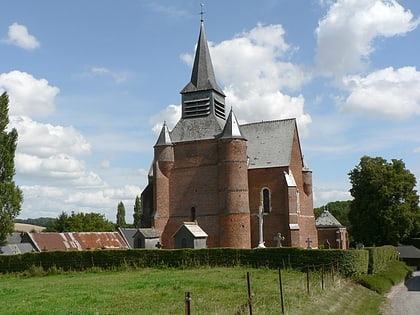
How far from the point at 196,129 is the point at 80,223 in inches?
1450

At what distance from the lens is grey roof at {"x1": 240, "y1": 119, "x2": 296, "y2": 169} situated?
4544cm

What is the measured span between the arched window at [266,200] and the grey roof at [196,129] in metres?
6.58

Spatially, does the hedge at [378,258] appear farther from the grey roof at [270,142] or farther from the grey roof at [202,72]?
the grey roof at [202,72]

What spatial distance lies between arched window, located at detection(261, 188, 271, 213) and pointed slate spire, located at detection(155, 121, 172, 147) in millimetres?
9443

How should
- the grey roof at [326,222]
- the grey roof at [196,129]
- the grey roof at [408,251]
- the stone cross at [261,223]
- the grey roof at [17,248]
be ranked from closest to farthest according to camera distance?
the stone cross at [261,223] < the grey roof at [196,129] < the grey roof at [17,248] < the grey roof at [408,251] < the grey roof at [326,222]

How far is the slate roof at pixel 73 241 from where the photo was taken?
168 ft

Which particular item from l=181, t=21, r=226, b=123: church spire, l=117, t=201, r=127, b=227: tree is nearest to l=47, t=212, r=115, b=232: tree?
l=117, t=201, r=127, b=227: tree

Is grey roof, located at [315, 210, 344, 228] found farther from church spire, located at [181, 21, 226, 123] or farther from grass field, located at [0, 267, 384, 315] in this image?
grass field, located at [0, 267, 384, 315]

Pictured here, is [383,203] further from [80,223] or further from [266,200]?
[80,223]

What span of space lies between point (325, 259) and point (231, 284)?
9.01 metres

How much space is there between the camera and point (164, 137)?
4597cm

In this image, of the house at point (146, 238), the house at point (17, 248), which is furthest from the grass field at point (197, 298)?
the house at point (17, 248)

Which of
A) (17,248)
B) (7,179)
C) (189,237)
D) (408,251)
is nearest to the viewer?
(7,179)

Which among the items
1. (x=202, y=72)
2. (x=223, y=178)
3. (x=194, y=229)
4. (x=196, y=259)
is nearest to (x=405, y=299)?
(x=196, y=259)
